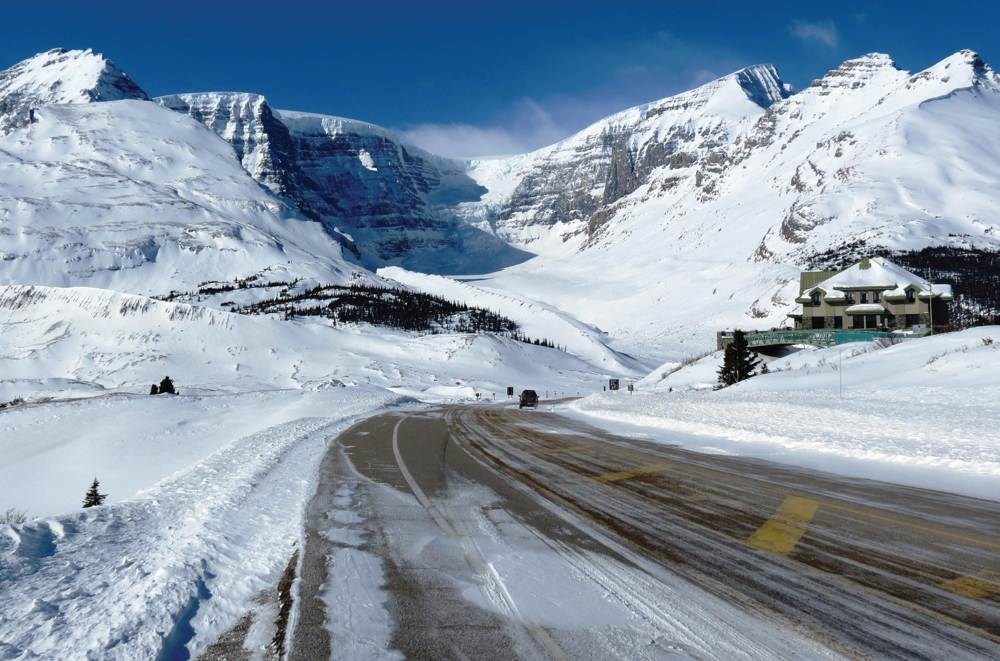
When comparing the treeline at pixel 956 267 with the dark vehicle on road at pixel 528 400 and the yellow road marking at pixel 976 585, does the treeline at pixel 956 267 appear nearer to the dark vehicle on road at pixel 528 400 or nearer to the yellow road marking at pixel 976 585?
the dark vehicle on road at pixel 528 400

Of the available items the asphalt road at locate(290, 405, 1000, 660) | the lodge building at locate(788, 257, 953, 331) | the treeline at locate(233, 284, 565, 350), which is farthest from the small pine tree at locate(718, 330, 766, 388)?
the treeline at locate(233, 284, 565, 350)

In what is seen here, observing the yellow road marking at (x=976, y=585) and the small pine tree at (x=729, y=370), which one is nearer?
the yellow road marking at (x=976, y=585)

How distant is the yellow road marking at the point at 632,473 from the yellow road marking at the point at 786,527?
2.85 meters

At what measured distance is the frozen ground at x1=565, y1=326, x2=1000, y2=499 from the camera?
11773 mm

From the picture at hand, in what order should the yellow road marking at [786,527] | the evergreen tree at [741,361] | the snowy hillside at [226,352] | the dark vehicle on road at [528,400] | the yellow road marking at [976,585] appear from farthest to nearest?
the snowy hillside at [226,352], the dark vehicle on road at [528,400], the evergreen tree at [741,361], the yellow road marking at [786,527], the yellow road marking at [976,585]

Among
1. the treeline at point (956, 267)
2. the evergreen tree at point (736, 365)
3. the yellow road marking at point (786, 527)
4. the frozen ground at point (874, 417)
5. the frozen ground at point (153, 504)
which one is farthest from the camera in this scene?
the treeline at point (956, 267)

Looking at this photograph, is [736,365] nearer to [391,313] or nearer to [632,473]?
[632,473]

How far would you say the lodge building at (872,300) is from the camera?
66.4m

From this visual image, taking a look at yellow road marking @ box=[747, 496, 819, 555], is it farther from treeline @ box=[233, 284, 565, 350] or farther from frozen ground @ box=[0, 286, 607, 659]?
treeline @ box=[233, 284, 565, 350]

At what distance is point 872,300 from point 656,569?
72.9m

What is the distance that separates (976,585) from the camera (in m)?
5.39

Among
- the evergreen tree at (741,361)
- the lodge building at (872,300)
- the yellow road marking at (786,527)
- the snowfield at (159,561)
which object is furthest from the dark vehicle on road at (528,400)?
the lodge building at (872,300)

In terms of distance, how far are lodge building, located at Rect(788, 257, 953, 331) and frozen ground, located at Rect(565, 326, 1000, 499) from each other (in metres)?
38.2

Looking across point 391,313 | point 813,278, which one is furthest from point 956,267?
point 391,313
